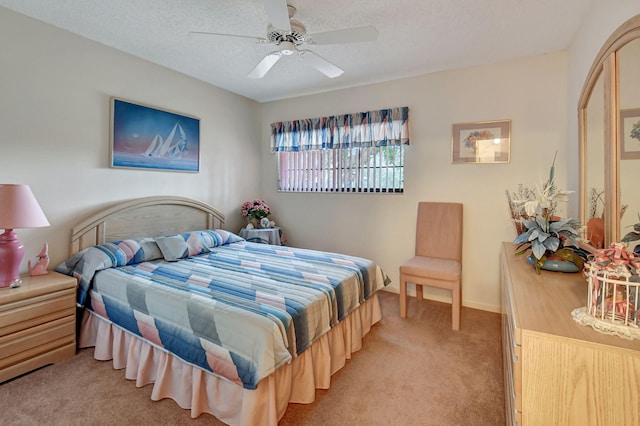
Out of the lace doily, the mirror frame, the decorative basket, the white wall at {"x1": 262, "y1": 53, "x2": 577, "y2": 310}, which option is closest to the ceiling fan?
the mirror frame

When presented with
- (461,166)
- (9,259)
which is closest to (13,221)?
(9,259)

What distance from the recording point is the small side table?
160 inches

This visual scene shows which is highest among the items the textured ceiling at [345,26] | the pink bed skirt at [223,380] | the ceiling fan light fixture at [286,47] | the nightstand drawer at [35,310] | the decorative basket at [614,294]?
the textured ceiling at [345,26]

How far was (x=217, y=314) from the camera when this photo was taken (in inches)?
65.0

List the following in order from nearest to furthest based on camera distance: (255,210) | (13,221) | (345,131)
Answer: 1. (13,221)
2. (345,131)
3. (255,210)

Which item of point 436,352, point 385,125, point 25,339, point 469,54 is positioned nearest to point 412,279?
point 436,352

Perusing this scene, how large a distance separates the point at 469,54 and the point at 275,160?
9.40ft

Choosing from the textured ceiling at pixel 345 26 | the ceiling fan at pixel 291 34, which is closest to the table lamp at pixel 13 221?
the textured ceiling at pixel 345 26

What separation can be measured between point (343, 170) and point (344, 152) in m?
0.25

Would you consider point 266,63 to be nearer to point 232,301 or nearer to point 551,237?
point 232,301

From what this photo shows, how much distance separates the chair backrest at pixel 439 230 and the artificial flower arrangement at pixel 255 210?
2.14 metres

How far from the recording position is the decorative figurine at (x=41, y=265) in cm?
235

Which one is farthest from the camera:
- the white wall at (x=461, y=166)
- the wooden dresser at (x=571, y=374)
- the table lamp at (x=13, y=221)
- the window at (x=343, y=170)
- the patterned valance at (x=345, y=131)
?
the window at (x=343, y=170)

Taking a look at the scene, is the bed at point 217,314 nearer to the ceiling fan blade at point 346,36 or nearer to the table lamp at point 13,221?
the table lamp at point 13,221
